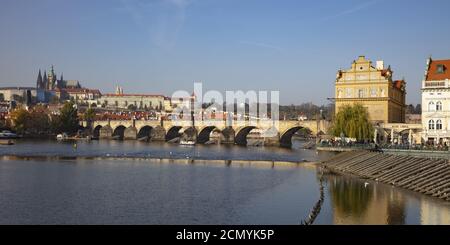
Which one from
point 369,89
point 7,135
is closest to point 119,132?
point 7,135

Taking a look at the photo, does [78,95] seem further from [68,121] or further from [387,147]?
[387,147]

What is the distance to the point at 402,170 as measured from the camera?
2792 centimetres

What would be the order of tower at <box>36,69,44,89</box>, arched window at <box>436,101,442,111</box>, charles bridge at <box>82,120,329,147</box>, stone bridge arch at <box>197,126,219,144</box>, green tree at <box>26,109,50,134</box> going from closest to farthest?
1. arched window at <box>436,101,442,111</box>
2. charles bridge at <box>82,120,329,147</box>
3. stone bridge arch at <box>197,126,219,144</box>
4. green tree at <box>26,109,50,134</box>
5. tower at <box>36,69,44,89</box>

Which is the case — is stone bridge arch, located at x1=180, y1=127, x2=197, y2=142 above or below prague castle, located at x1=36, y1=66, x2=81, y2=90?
below

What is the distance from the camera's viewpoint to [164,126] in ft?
272

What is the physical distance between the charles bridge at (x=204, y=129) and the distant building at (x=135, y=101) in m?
84.1

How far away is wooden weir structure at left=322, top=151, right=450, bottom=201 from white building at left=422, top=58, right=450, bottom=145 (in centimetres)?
705

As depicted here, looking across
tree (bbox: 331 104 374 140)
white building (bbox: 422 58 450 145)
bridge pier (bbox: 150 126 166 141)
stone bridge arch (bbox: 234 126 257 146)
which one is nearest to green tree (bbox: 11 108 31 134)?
bridge pier (bbox: 150 126 166 141)

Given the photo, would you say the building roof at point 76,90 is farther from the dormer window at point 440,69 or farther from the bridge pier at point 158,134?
the dormer window at point 440,69

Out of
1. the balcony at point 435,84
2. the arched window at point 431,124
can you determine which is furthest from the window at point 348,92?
the balcony at point 435,84

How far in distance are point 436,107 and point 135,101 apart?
149685mm

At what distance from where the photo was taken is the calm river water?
18141mm

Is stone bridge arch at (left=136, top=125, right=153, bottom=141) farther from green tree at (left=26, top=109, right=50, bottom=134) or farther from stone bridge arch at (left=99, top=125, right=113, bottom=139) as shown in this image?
green tree at (left=26, top=109, right=50, bottom=134)
